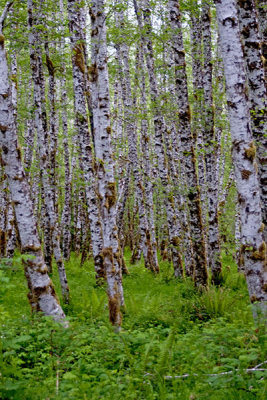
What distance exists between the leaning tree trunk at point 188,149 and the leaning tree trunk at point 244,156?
15.1 ft

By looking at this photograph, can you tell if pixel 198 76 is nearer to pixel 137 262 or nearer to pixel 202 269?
pixel 202 269

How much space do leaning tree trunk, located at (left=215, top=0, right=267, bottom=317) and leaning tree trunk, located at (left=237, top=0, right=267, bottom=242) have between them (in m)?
1.36

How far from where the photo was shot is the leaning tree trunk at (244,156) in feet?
17.6

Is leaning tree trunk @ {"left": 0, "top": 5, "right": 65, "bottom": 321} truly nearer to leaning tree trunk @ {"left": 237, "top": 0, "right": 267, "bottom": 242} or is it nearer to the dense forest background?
the dense forest background

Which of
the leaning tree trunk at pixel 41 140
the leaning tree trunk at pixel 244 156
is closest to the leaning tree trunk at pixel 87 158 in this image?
the leaning tree trunk at pixel 41 140

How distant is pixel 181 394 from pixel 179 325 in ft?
11.0

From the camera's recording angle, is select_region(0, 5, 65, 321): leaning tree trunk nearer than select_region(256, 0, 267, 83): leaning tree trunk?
Yes

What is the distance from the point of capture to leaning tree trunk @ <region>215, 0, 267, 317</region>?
537cm

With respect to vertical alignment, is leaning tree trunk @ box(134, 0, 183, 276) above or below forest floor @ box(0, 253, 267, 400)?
above

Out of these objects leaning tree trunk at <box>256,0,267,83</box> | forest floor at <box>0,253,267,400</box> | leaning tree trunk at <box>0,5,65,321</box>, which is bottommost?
forest floor at <box>0,253,267,400</box>

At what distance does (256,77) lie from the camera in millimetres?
6723

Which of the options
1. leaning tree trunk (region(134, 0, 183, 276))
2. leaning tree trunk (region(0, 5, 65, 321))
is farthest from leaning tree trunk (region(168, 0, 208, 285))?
leaning tree trunk (region(0, 5, 65, 321))

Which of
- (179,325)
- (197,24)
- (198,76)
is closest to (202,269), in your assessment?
(179,325)

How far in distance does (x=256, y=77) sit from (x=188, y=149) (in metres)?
3.54
